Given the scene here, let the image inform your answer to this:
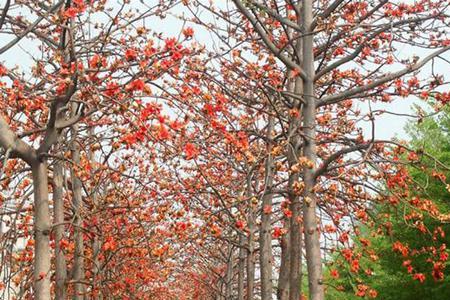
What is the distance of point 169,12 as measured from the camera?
5.92m

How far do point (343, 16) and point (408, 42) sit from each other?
33.6 inches

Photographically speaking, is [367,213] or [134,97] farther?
[367,213]

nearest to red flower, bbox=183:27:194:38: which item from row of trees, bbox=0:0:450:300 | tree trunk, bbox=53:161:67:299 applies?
row of trees, bbox=0:0:450:300

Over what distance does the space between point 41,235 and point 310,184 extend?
2527 millimetres

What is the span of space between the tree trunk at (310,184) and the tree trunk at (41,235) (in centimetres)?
229

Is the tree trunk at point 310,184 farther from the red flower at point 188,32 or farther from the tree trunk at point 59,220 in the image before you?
the tree trunk at point 59,220

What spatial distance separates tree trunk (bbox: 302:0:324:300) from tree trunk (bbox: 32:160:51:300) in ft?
7.51

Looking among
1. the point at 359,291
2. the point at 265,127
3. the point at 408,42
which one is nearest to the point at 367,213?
the point at 359,291

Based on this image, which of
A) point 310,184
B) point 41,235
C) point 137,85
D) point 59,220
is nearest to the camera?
point 137,85

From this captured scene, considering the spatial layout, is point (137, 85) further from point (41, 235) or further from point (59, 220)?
point (59, 220)

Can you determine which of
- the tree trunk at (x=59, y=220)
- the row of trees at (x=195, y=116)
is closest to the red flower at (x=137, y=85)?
the row of trees at (x=195, y=116)

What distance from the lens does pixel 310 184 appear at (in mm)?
5824

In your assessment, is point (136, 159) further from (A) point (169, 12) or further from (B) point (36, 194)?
(B) point (36, 194)

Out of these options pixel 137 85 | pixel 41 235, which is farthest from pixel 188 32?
pixel 41 235
